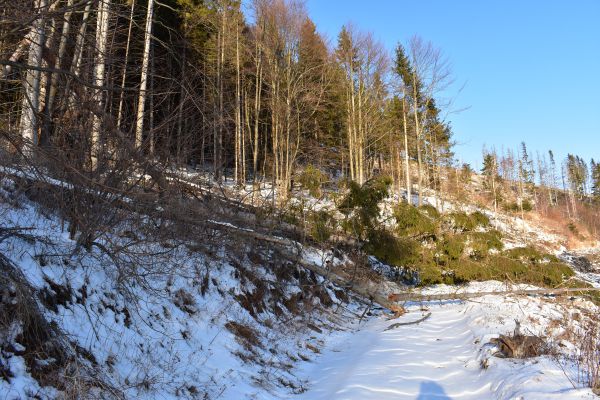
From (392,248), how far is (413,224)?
4.27ft

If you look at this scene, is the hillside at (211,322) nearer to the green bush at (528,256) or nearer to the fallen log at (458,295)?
the fallen log at (458,295)

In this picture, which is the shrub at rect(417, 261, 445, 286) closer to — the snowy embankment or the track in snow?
the track in snow

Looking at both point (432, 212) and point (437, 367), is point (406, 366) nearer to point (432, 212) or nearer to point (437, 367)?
point (437, 367)

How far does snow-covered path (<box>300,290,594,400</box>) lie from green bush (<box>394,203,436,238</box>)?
4.87m

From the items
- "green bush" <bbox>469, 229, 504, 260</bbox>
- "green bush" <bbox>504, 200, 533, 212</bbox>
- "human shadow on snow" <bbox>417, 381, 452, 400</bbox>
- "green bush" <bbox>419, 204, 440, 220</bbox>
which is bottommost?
"human shadow on snow" <bbox>417, 381, 452, 400</bbox>

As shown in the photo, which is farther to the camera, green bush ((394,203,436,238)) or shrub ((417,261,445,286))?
green bush ((394,203,436,238))

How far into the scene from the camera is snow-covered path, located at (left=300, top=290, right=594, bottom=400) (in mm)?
4480

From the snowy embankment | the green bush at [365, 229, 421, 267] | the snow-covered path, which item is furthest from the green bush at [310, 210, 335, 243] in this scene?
the snowy embankment

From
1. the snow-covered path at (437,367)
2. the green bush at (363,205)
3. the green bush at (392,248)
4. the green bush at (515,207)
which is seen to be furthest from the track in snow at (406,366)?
the green bush at (515,207)

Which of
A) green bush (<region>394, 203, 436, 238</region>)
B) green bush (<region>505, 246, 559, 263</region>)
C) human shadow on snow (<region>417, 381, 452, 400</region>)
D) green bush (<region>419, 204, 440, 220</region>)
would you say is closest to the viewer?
human shadow on snow (<region>417, 381, 452, 400</region>)

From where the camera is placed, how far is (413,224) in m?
13.3

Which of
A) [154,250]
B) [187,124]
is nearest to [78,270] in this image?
[154,250]

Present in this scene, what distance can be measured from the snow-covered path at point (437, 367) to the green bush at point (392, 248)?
4171 millimetres

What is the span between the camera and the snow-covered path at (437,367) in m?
4.48
